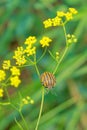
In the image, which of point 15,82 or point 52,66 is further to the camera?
point 52,66

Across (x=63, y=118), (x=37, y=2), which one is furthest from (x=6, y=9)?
(x=63, y=118)

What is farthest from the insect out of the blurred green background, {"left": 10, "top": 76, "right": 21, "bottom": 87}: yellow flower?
the blurred green background

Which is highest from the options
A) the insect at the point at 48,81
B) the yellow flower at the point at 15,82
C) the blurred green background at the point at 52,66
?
the yellow flower at the point at 15,82

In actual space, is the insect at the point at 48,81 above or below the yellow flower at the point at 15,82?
below

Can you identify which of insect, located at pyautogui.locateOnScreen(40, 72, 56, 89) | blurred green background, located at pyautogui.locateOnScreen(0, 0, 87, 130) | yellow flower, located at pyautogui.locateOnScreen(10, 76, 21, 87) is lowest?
blurred green background, located at pyautogui.locateOnScreen(0, 0, 87, 130)

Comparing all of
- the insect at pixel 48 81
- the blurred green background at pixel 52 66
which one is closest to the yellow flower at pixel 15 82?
the insect at pixel 48 81

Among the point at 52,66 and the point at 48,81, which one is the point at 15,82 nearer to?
the point at 48,81

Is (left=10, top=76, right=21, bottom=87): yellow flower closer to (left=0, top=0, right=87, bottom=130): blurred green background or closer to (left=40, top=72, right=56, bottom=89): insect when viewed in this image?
(left=40, top=72, right=56, bottom=89): insect

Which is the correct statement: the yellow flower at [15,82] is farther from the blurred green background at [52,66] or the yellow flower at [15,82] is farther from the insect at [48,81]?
the blurred green background at [52,66]

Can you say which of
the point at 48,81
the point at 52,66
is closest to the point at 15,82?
the point at 48,81
